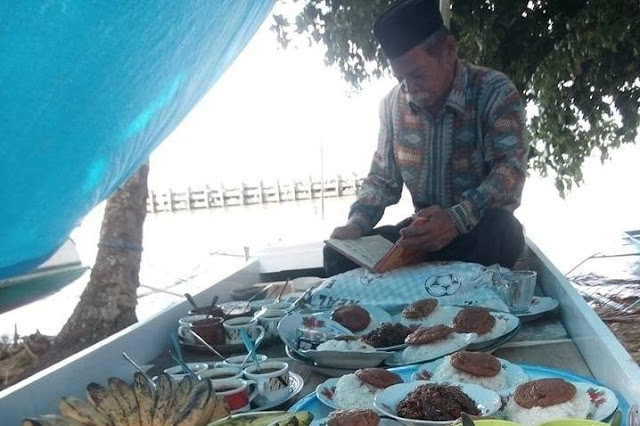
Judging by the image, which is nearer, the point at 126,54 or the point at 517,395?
the point at 126,54

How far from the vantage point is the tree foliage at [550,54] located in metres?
5.12

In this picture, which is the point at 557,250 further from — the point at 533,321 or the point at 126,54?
the point at 126,54

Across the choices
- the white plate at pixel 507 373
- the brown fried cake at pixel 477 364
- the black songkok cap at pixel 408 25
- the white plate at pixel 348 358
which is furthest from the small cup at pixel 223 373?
the black songkok cap at pixel 408 25

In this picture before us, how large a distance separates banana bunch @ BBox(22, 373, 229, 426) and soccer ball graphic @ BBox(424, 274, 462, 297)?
4.27 ft

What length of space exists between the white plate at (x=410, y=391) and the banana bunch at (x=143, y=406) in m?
0.34

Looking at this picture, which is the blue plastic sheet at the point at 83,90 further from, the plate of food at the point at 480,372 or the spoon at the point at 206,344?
the spoon at the point at 206,344

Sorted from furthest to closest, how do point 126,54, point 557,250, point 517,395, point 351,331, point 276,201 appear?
point 276,201, point 557,250, point 351,331, point 517,395, point 126,54

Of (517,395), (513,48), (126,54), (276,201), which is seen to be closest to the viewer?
(126,54)

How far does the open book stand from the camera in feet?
9.42

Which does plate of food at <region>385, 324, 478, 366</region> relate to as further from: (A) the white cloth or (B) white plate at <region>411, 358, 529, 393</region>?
(A) the white cloth

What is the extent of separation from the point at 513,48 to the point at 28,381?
4.87 meters

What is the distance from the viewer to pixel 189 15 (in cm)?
113

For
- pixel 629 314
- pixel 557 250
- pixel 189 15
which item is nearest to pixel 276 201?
pixel 557 250

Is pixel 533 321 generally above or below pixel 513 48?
below
